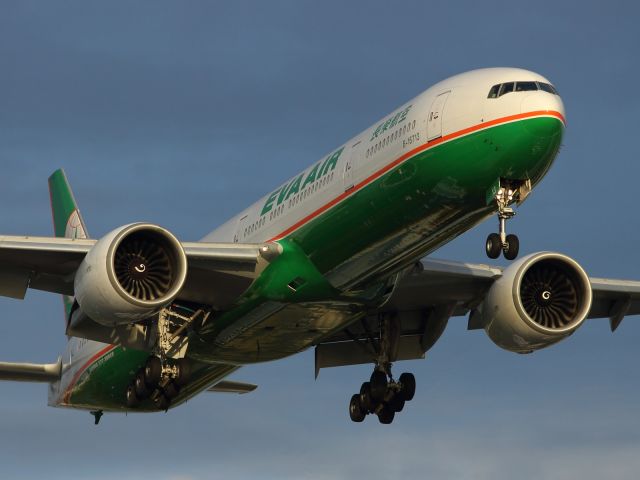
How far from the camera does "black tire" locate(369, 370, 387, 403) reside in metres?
42.1

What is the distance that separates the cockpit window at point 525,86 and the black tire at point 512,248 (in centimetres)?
335

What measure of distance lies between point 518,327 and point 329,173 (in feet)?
24.3

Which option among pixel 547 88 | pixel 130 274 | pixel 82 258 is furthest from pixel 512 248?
pixel 82 258

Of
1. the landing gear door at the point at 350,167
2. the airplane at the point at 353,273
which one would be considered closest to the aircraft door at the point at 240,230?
the airplane at the point at 353,273

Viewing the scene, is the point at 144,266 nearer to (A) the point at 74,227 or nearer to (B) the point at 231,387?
(B) the point at 231,387

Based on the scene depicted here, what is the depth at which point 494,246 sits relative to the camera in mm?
32844

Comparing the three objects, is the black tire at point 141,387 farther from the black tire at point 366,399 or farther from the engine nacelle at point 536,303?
the engine nacelle at point 536,303

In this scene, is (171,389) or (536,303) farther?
(536,303)

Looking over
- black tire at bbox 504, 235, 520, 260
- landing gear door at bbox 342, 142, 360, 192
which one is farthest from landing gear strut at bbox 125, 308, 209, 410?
black tire at bbox 504, 235, 520, 260

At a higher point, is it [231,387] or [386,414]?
[231,387]

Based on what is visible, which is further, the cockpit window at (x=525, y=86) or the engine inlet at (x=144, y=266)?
the engine inlet at (x=144, y=266)

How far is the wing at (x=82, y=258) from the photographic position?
36.2 meters

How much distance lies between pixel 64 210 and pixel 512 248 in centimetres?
2211

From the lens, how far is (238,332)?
38406mm
